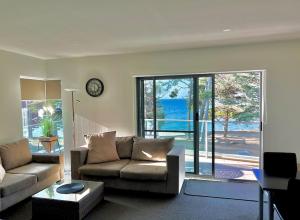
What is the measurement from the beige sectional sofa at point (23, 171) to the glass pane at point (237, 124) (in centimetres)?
303

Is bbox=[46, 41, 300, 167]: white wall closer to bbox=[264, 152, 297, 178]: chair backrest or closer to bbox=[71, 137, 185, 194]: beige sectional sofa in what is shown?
bbox=[71, 137, 185, 194]: beige sectional sofa

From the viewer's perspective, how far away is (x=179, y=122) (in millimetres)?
4641

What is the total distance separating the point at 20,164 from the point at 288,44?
193 inches

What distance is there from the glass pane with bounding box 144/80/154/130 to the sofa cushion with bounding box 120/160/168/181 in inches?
46.2

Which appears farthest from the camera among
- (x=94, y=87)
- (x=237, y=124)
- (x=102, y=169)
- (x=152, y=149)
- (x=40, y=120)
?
(x=40, y=120)

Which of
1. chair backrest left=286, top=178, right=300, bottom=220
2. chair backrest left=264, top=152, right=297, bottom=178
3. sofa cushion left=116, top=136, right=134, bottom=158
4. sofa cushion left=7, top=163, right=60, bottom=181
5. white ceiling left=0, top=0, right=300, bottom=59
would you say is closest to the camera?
chair backrest left=286, top=178, right=300, bottom=220

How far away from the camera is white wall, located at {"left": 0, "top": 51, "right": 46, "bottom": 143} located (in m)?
4.14

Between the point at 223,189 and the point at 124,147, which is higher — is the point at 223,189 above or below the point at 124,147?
below

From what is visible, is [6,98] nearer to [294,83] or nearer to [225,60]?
[225,60]

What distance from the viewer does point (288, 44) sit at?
153 inches

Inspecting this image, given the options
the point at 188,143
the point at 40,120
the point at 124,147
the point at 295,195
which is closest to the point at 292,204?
the point at 295,195

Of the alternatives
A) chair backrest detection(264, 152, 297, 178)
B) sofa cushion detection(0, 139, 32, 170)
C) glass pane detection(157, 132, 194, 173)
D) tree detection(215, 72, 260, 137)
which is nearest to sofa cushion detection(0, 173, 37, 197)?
sofa cushion detection(0, 139, 32, 170)

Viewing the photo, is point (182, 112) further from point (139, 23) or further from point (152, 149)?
point (139, 23)

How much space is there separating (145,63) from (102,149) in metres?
1.85
